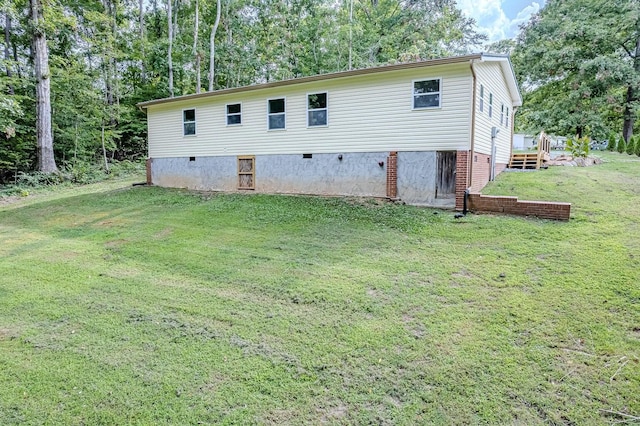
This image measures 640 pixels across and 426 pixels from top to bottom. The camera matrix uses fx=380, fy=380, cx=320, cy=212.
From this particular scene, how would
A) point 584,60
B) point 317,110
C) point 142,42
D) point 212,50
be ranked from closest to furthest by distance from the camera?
point 317,110
point 584,60
point 212,50
point 142,42

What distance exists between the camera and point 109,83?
20.7m

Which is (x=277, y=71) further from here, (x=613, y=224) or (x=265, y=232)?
(x=613, y=224)

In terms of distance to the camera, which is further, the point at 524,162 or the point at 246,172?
the point at 524,162

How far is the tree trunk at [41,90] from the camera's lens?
50.1 ft

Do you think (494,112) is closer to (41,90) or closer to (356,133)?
(356,133)

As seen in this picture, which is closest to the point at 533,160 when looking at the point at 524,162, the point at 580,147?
the point at 524,162

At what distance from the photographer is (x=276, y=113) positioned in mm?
12469

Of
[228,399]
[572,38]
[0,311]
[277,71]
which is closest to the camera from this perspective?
[228,399]

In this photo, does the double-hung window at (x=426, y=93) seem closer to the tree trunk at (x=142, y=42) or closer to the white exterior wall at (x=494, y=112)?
the white exterior wall at (x=494, y=112)

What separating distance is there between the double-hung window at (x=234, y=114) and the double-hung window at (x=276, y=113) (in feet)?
4.11

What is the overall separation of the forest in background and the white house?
625 cm

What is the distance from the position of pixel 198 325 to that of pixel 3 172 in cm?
1964

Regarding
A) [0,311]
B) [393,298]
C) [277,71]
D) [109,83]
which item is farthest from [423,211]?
[277,71]

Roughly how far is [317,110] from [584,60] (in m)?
19.6
